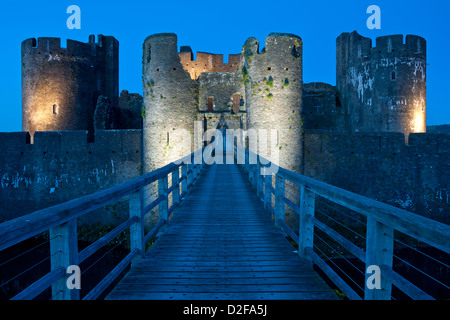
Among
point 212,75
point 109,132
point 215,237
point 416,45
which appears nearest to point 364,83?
point 416,45

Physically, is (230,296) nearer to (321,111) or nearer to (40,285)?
(40,285)

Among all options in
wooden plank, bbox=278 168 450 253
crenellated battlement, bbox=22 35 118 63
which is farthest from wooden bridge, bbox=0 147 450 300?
crenellated battlement, bbox=22 35 118 63

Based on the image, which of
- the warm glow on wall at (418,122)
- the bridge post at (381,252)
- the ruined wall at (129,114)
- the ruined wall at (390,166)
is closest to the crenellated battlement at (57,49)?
the ruined wall at (129,114)

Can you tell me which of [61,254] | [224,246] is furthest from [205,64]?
[61,254]

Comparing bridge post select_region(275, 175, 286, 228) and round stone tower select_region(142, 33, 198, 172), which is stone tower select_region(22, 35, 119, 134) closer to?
round stone tower select_region(142, 33, 198, 172)

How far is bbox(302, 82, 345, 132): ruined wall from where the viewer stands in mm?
17562

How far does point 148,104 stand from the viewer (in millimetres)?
14789

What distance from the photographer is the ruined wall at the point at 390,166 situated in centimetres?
1353

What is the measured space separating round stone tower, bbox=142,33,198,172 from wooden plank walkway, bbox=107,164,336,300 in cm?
934

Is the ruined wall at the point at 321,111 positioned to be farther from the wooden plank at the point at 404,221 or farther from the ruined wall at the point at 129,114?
the wooden plank at the point at 404,221

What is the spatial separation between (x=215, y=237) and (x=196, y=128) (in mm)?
11546

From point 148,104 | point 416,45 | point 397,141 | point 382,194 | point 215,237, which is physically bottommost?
point 382,194

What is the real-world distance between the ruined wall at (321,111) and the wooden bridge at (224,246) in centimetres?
1273

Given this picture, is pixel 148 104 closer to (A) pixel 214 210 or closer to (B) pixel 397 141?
(A) pixel 214 210
